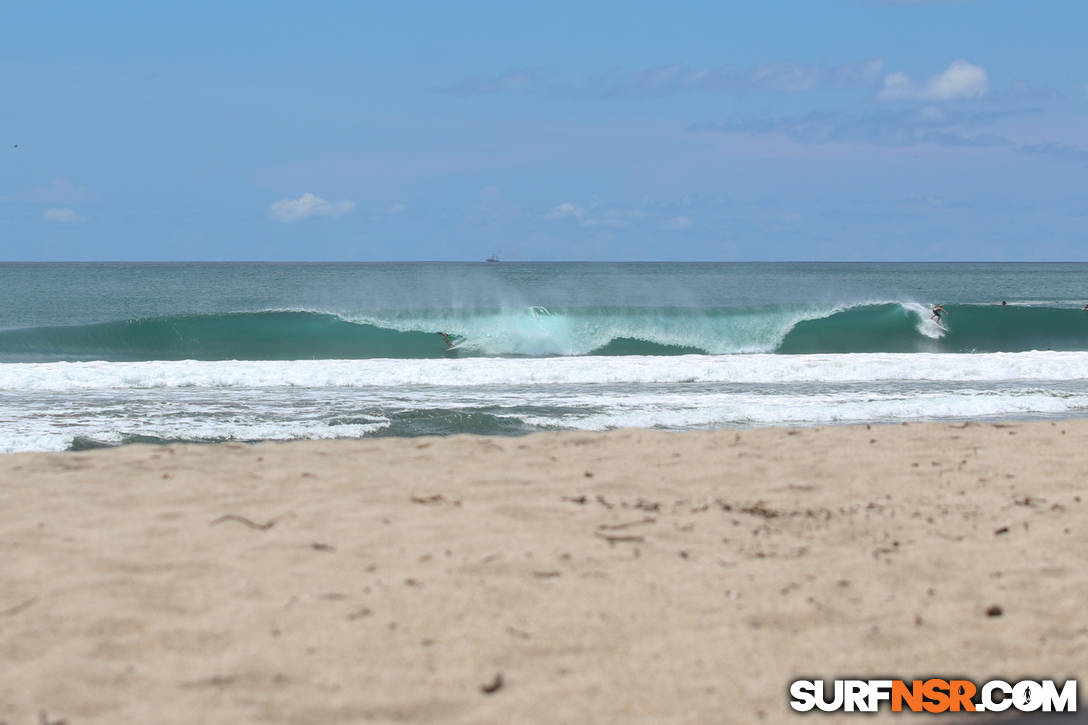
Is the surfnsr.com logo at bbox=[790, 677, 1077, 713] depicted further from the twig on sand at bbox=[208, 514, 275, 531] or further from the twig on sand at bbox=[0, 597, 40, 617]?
the twig on sand at bbox=[0, 597, 40, 617]

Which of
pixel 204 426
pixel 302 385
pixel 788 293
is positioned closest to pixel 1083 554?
pixel 204 426

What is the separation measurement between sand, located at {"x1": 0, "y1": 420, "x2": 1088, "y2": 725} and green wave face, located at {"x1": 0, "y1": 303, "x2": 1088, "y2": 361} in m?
19.2

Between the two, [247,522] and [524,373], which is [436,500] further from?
[524,373]

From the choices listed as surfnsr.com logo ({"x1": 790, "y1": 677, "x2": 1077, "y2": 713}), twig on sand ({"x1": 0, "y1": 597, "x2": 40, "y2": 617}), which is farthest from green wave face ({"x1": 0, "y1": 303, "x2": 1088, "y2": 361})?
surfnsr.com logo ({"x1": 790, "y1": 677, "x2": 1077, "y2": 713})

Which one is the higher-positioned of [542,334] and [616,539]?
[542,334]

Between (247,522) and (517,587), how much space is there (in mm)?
1613

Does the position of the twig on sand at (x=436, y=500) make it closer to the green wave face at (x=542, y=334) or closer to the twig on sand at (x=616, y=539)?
the twig on sand at (x=616, y=539)

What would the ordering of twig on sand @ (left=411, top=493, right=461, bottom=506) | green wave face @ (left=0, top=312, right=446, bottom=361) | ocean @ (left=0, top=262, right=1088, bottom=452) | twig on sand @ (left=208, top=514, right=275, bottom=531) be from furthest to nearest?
green wave face @ (left=0, top=312, right=446, bottom=361) < ocean @ (left=0, top=262, right=1088, bottom=452) < twig on sand @ (left=411, top=493, right=461, bottom=506) < twig on sand @ (left=208, top=514, right=275, bottom=531)

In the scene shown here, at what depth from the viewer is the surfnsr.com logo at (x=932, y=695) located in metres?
2.95

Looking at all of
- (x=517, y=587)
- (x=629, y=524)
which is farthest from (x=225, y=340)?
(x=517, y=587)

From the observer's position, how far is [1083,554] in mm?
4332

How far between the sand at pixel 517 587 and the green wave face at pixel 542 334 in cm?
1924

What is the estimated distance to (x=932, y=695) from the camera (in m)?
3.04

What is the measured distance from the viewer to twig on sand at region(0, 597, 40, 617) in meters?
3.57
